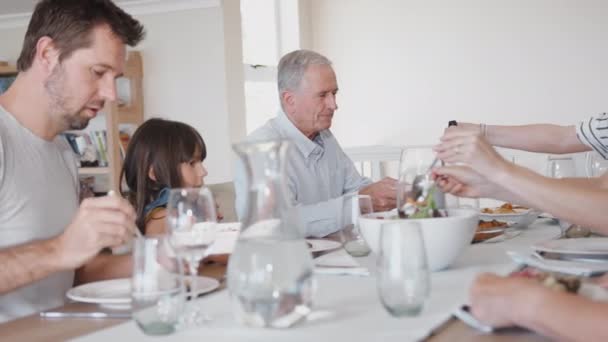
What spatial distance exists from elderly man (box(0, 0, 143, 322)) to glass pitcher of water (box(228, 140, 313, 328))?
2.23 feet

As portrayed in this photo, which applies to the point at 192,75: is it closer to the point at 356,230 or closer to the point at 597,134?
the point at 597,134

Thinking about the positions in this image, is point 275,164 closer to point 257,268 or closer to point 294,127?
point 257,268

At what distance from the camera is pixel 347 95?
16.8 feet

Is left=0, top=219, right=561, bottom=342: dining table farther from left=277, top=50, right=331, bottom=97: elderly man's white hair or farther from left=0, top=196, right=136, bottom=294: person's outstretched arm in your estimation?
left=277, top=50, right=331, bottom=97: elderly man's white hair

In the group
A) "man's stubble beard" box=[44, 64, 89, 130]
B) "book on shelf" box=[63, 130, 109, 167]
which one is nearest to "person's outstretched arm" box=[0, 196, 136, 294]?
"man's stubble beard" box=[44, 64, 89, 130]

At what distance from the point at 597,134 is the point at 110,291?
173 centimetres

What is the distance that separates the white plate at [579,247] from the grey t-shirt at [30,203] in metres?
1.07

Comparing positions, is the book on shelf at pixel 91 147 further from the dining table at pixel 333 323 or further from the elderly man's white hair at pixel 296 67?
the dining table at pixel 333 323

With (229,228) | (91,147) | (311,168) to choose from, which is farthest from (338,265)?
(91,147)

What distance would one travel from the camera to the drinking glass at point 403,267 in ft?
3.30

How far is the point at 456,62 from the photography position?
190 inches

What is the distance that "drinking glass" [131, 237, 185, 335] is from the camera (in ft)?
3.17

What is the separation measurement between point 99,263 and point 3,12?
3245mm

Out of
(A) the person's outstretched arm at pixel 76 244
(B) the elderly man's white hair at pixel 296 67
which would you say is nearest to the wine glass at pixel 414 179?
(A) the person's outstretched arm at pixel 76 244
